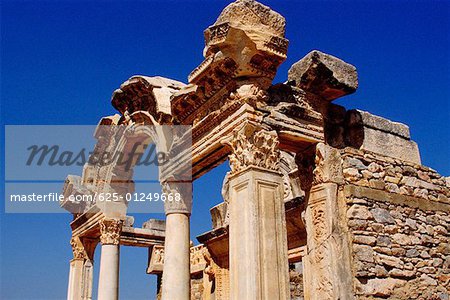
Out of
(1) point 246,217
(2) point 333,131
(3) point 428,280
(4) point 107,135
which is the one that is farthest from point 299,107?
(4) point 107,135

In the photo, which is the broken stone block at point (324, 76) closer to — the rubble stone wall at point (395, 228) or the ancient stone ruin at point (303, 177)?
the ancient stone ruin at point (303, 177)

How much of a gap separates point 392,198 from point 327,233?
1.40 meters

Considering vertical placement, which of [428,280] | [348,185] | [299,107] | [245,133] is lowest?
[428,280]

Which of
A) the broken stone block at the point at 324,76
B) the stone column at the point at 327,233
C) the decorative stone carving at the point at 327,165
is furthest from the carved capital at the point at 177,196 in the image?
the broken stone block at the point at 324,76

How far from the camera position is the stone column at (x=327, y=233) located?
720 cm

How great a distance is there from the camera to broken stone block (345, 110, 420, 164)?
8336mm

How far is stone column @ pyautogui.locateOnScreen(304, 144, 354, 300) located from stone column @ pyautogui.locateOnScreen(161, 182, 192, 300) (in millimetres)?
2253

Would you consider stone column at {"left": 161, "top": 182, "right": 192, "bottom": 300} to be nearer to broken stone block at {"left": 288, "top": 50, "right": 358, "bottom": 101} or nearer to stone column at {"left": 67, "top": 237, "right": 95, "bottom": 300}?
broken stone block at {"left": 288, "top": 50, "right": 358, "bottom": 101}

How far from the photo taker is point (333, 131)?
8.24 metres

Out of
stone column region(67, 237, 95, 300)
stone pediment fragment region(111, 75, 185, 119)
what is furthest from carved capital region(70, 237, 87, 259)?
stone pediment fragment region(111, 75, 185, 119)

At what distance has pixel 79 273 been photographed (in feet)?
44.9

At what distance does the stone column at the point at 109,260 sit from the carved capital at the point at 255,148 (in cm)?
569

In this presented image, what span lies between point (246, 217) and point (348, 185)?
1.96 metres

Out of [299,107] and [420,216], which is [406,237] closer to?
[420,216]
